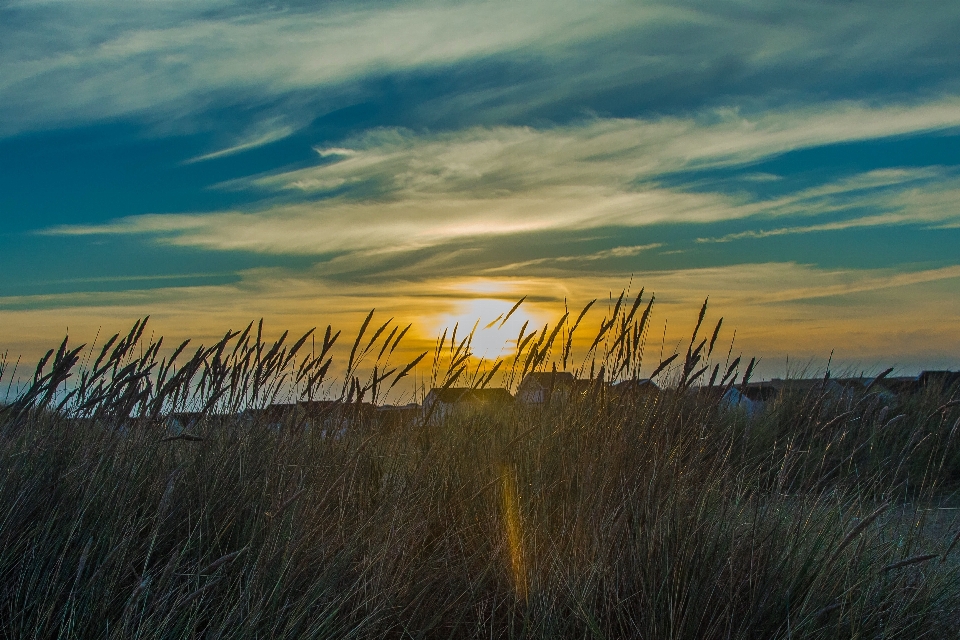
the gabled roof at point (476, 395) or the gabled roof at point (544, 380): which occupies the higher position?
the gabled roof at point (544, 380)

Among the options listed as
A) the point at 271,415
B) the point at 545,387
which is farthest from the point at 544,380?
the point at 271,415

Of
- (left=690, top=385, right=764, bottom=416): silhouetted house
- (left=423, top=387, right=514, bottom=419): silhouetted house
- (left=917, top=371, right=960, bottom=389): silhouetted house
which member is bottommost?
(left=423, top=387, right=514, bottom=419): silhouetted house

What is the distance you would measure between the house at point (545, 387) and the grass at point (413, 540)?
30 cm

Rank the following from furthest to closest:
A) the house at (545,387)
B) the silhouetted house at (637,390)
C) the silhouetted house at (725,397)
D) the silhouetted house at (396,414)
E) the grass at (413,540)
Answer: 1. the silhouetted house at (396,414)
2. the house at (545,387)
3. the silhouetted house at (725,397)
4. the silhouetted house at (637,390)
5. the grass at (413,540)

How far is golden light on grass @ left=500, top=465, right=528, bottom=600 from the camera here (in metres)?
2.70

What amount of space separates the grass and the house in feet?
0.98

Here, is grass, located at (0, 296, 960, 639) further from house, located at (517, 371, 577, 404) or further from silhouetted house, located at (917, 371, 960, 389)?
silhouetted house, located at (917, 371, 960, 389)

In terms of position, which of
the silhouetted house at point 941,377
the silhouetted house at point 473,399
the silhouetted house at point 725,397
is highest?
the silhouetted house at point 941,377

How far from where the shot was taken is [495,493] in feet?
10.5

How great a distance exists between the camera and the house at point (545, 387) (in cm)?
415

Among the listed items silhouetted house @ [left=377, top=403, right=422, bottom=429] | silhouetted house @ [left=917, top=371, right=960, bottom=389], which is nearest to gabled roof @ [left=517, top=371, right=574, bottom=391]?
silhouetted house @ [left=377, top=403, right=422, bottom=429]

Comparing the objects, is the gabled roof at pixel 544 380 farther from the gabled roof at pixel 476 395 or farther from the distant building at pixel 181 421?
the distant building at pixel 181 421

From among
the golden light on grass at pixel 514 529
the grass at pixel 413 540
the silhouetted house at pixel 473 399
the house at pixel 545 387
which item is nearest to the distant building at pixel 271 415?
the grass at pixel 413 540

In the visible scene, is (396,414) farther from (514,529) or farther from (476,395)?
(514,529)
